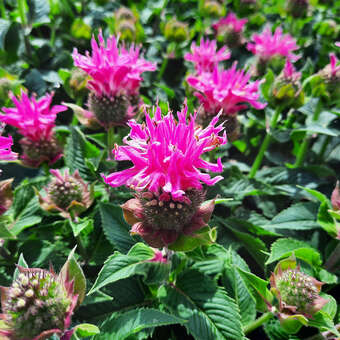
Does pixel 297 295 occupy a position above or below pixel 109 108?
below

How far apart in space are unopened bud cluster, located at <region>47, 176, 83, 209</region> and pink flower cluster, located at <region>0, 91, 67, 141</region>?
322 mm

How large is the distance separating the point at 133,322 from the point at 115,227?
40 cm

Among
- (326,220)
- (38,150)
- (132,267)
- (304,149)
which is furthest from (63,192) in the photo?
(304,149)

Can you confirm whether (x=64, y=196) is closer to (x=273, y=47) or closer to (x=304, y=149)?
(x=304, y=149)

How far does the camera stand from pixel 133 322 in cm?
93

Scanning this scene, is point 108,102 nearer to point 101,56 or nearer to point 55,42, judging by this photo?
point 101,56

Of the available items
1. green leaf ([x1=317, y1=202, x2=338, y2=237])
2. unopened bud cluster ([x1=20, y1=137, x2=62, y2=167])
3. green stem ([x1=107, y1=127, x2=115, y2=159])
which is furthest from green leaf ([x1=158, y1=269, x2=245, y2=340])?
unopened bud cluster ([x1=20, y1=137, x2=62, y2=167])

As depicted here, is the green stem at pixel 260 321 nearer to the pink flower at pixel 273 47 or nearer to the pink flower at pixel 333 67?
the pink flower at pixel 333 67

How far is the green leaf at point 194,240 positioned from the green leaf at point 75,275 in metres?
0.27

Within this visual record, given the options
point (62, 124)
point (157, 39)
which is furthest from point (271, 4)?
point (62, 124)

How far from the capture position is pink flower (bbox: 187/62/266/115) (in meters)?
1.48

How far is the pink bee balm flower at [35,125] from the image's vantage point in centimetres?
144

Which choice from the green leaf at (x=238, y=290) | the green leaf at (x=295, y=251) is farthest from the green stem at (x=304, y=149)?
the green leaf at (x=238, y=290)

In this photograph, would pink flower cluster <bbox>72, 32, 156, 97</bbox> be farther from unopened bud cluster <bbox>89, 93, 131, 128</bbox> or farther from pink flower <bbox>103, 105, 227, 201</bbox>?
pink flower <bbox>103, 105, 227, 201</bbox>
